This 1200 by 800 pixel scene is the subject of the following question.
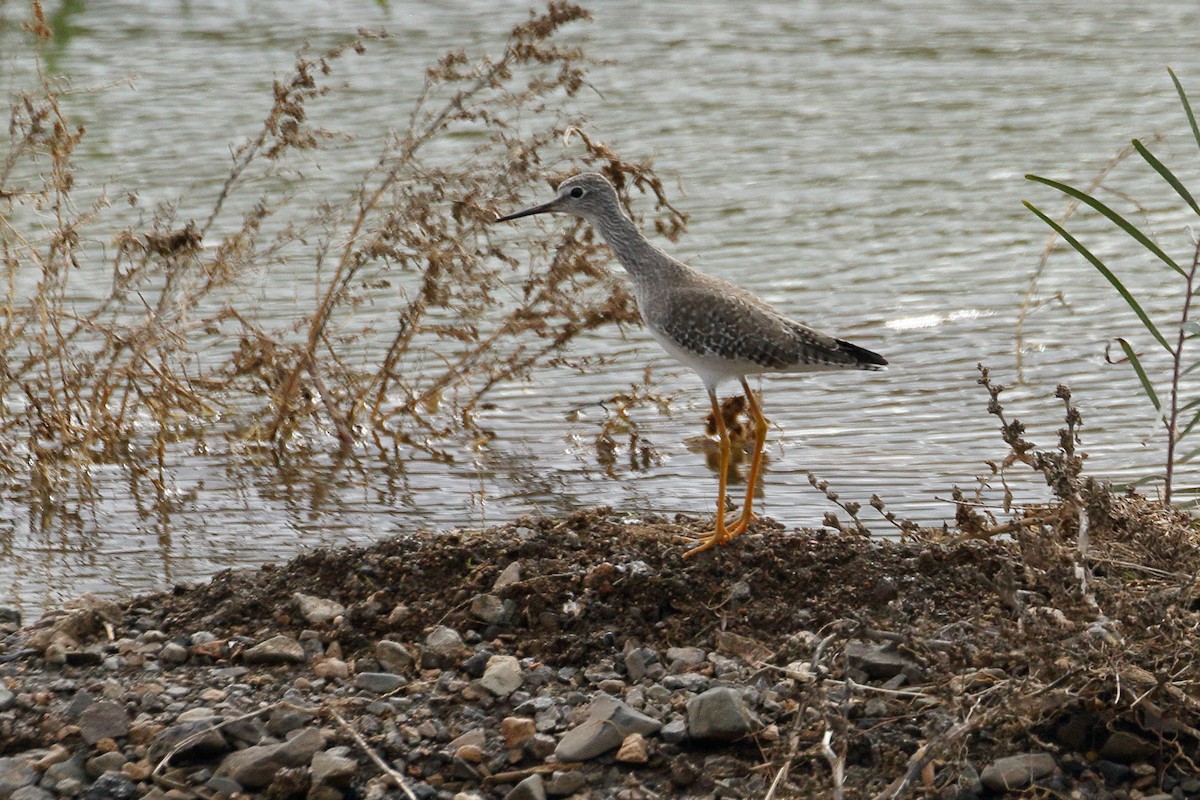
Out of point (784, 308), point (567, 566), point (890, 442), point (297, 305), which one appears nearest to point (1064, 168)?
point (784, 308)

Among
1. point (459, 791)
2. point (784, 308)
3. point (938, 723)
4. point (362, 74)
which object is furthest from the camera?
point (362, 74)

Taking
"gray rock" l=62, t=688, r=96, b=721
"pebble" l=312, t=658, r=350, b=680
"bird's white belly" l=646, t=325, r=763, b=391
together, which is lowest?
"gray rock" l=62, t=688, r=96, b=721

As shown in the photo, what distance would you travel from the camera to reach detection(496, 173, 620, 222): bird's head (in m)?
8.11

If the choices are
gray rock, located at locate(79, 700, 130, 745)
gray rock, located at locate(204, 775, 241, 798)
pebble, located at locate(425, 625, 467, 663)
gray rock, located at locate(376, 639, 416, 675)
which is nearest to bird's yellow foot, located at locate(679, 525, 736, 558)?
pebble, located at locate(425, 625, 467, 663)

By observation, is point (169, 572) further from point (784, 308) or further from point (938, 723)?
point (784, 308)

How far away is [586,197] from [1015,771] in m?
4.32

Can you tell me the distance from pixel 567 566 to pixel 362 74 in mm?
10555

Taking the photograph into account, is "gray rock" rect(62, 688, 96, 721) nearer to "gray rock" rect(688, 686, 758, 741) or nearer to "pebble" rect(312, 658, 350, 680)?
"pebble" rect(312, 658, 350, 680)

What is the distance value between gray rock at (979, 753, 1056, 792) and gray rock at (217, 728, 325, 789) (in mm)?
1942

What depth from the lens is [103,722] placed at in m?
5.06

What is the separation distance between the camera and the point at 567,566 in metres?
6.01

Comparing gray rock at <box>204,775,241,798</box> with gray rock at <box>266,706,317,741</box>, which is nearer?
gray rock at <box>204,775,241,798</box>

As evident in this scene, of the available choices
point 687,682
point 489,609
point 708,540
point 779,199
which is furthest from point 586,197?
point 779,199

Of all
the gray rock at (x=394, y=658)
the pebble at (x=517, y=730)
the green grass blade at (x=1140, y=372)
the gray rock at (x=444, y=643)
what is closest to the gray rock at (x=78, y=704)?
the gray rock at (x=394, y=658)
